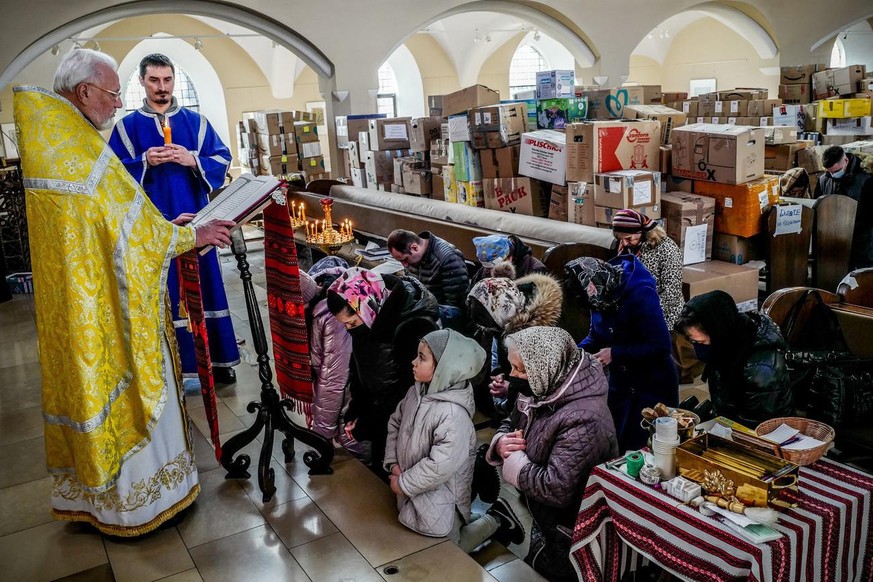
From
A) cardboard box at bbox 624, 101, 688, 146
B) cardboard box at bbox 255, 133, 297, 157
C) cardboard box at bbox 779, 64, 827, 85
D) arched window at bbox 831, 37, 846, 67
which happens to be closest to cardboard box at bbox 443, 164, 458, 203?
cardboard box at bbox 624, 101, 688, 146

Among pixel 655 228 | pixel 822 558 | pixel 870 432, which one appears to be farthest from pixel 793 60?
pixel 822 558

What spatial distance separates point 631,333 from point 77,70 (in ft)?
8.93

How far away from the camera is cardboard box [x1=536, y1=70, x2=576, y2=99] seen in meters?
7.07

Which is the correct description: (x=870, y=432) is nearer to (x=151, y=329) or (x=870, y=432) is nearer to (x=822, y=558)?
(x=822, y=558)

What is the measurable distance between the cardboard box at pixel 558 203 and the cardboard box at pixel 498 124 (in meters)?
0.74

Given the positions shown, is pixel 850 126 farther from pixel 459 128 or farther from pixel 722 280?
pixel 722 280

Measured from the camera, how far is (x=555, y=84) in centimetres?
707

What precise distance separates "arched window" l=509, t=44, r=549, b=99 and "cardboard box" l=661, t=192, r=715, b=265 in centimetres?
1626

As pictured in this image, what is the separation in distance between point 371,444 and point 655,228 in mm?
2234

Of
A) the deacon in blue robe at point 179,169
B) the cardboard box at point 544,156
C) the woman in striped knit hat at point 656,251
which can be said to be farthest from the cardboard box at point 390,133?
the woman in striped knit hat at point 656,251

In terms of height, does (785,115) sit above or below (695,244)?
above

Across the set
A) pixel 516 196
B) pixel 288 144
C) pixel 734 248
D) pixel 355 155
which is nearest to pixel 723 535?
pixel 734 248

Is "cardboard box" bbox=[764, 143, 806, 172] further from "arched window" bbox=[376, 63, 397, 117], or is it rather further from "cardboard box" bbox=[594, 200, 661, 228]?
"arched window" bbox=[376, 63, 397, 117]

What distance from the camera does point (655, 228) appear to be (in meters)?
4.71
